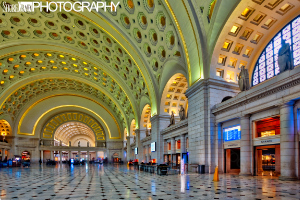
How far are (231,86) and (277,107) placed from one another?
5.52 meters

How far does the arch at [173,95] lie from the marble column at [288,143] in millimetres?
12161

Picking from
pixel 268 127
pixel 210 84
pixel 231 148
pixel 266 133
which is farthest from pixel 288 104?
pixel 210 84

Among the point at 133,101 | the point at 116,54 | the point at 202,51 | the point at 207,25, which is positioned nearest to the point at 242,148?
the point at 202,51

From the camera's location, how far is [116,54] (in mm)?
27453

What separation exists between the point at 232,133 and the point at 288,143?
14.5ft

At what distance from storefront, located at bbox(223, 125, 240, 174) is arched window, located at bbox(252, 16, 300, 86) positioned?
4.42 m

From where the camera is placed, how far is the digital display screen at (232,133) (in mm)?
14572

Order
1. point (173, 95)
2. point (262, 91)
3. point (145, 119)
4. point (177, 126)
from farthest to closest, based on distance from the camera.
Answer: point (145, 119) → point (173, 95) → point (177, 126) → point (262, 91)

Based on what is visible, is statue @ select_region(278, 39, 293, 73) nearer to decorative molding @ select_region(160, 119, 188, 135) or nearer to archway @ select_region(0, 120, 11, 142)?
decorative molding @ select_region(160, 119, 188, 135)

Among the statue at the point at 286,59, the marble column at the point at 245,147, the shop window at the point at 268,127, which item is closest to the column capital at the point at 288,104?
the statue at the point at 286,59

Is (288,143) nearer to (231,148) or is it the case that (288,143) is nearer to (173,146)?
(231,148)

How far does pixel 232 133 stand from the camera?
15102mm

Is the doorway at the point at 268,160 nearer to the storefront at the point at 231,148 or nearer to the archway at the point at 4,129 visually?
the storefront at the point at 231,148

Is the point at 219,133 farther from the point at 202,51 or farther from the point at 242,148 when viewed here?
the point at 202,51
